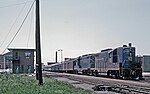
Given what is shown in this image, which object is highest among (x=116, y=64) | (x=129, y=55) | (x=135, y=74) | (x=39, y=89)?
(x=129, y=55)

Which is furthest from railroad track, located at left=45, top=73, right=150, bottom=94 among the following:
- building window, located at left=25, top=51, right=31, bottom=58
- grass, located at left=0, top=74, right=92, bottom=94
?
building window, located at left=25, top=51, right=31, bottom=58

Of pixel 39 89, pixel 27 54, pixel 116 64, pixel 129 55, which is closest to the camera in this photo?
pixel 39 89

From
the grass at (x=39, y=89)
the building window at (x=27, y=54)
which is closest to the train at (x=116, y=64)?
the grass at (x=39, y=89)

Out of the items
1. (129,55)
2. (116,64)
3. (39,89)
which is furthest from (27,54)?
(39,89)

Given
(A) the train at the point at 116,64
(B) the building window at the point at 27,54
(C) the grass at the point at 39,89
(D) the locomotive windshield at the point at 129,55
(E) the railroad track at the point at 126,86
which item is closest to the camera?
(C) the grass at the point at 39,89

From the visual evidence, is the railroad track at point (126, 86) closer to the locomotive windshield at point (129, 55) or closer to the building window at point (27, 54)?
the locomotive windshield at point (129, 55)

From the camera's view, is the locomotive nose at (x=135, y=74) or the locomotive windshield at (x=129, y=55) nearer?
the locomotive nose at (x=135, y=74)

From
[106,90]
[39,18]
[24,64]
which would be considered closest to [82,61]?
[24,64]

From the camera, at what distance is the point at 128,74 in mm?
36875

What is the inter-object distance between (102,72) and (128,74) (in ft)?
29.6

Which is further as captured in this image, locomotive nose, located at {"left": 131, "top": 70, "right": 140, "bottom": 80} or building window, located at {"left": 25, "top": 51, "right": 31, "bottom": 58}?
building window, located at {"left": 25, "top": 51, "right": 31, "bottom": 58}

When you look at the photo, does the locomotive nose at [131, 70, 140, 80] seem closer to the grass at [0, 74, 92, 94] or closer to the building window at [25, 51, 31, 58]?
the grass at [0, 74, 92, 94]

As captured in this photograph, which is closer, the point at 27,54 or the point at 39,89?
the point at 39,89

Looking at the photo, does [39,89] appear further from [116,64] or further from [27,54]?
[27,54]
